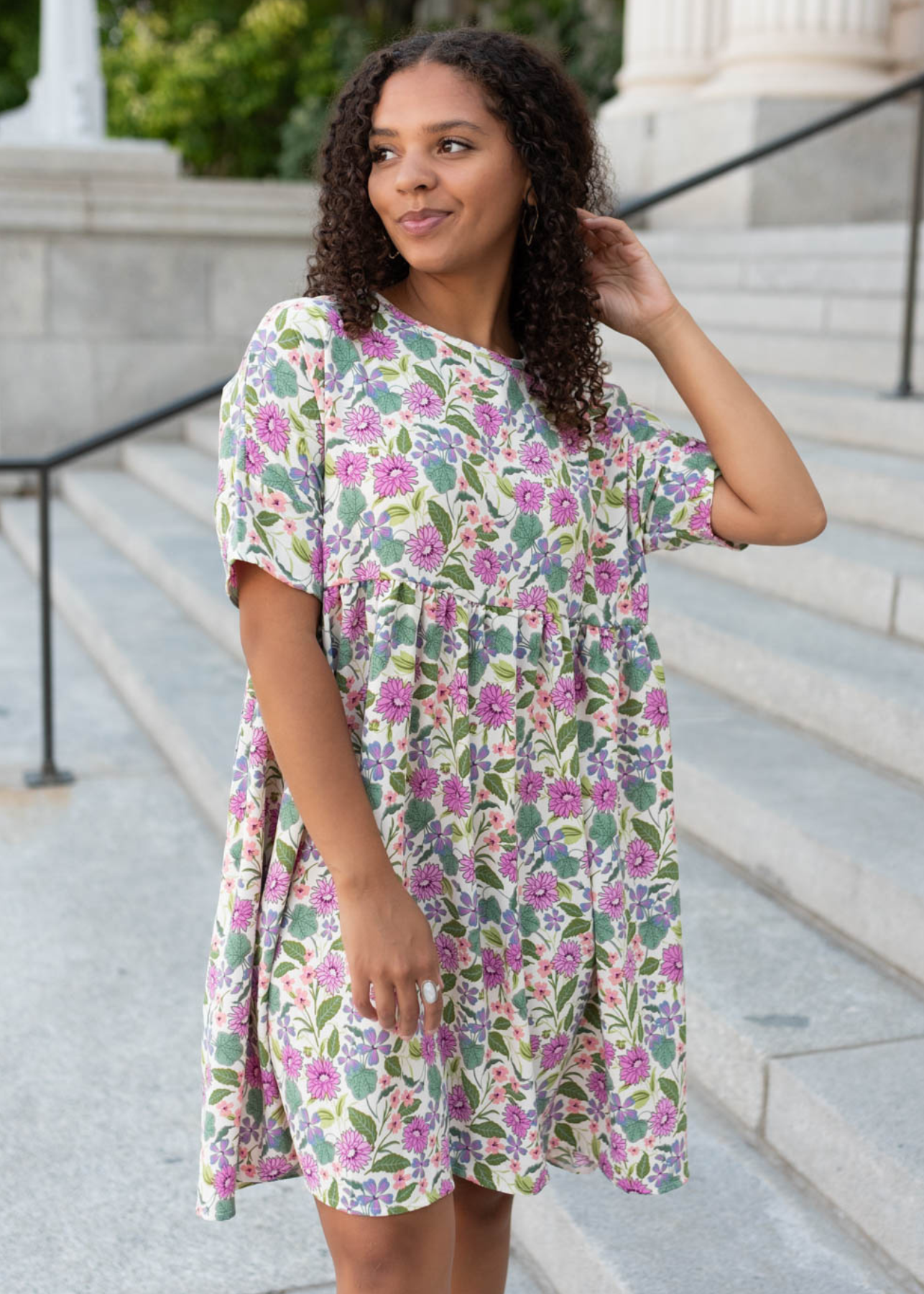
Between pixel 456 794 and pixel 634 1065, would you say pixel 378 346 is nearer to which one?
pixel 456 794

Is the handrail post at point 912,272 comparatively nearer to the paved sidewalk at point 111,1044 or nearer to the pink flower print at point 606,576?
the paved sidewalk at point 111,1044

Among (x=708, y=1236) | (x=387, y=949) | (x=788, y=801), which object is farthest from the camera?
(x=788, y=801)

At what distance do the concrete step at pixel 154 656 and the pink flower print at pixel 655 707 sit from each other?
2607 mm

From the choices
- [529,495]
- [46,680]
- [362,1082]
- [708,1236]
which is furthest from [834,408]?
[362,1082]

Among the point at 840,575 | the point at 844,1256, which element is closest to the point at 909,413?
the point at 840,575

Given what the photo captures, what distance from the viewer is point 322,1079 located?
1.66 metres

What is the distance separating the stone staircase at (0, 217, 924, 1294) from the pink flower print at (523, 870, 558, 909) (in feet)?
2.97

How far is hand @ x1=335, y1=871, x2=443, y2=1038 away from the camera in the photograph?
1.57 m

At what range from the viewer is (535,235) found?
1.81 metres

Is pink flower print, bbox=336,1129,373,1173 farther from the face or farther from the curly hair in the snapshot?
the face

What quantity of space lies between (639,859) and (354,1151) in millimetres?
497

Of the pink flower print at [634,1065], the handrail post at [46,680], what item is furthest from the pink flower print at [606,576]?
the handrail post at [46,680]

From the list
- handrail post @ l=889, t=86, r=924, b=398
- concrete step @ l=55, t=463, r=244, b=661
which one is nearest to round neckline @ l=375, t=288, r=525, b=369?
concrete step @ l=55, t=463, r=244, b=661

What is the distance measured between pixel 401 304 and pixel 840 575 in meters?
2.84
